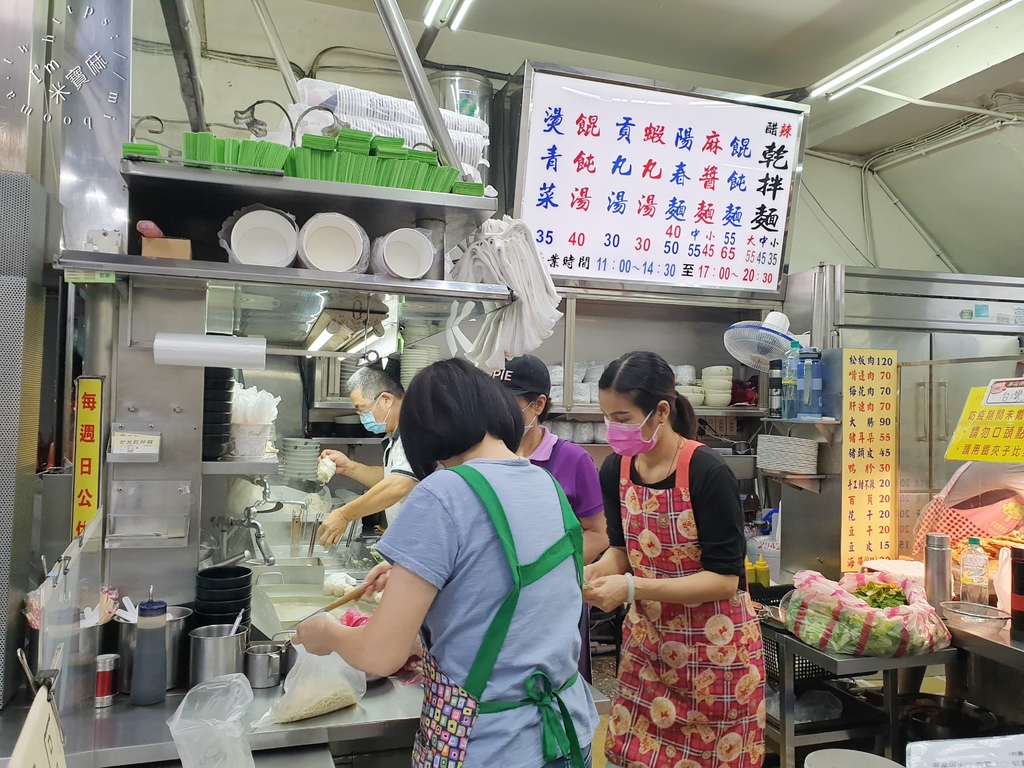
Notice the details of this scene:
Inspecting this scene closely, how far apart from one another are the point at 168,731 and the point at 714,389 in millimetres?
3878

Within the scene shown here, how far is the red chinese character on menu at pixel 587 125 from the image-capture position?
4.14m

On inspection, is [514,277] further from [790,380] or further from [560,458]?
[790,380]

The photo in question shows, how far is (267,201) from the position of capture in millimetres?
2133

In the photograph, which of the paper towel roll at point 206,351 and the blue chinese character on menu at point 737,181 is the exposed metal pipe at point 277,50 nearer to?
the paper towel roll at point 206,351

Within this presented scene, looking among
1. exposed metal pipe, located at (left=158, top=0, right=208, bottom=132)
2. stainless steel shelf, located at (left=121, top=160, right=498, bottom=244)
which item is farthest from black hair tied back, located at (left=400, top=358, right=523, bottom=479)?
exposed metal pipe, located at (left=158, top=0, right=208, bottom=132)

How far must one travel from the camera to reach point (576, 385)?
4.49 meters

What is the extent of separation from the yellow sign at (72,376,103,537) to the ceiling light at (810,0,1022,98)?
433 cm

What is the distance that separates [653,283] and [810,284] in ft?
3.36

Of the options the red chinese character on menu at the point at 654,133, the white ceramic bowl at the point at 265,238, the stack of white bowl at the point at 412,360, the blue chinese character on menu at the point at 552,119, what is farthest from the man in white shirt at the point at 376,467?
the red chinese character on menu at the point at 654,133

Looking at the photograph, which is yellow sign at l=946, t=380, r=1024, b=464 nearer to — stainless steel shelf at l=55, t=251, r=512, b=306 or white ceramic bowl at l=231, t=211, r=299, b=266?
stainless steel shelf at l=55, t=251, r=512, b=306

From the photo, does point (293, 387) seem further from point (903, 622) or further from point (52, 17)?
point (903, 622)

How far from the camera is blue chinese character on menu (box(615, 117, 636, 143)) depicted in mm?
4219

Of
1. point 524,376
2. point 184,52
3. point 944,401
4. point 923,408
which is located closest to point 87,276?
point 524,376

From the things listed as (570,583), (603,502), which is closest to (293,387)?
(603,502)
